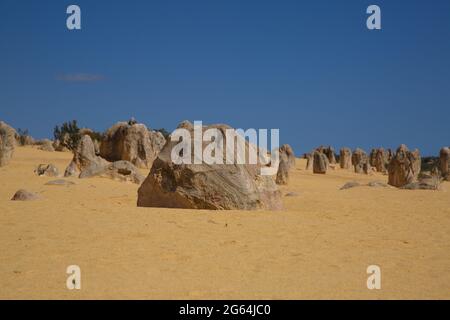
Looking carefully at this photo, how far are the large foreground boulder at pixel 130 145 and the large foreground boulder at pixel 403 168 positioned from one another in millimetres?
12355

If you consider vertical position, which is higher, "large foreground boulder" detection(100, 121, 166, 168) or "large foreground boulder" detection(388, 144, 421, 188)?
"large foreground boulder" detection(100, 121, 166, 168)

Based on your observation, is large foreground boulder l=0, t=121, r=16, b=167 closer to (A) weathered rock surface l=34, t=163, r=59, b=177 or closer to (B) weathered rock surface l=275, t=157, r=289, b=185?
(A) weathered rock surface l=34, t=163, r=59, b=177

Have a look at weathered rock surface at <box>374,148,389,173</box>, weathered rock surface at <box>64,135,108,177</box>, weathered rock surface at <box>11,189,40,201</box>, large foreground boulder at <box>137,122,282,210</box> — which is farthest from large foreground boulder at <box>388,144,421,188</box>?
weathered rock surface at <box>374,148,389,173</box>

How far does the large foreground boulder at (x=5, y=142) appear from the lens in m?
24.2

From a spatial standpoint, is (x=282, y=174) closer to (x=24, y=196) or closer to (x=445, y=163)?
(x=24, y=196)

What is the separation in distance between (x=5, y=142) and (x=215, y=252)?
21238 mm

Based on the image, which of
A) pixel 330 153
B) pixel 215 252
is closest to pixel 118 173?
pixel 215 252

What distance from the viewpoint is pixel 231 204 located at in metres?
9.55

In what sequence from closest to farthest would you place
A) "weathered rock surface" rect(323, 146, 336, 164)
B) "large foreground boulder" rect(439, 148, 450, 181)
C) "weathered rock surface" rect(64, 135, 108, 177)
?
"weathered rock surface" rect(64, 135, 108, 177) < "large foreground boulder" rect(439, 148, 450, 181) < "weathered rock surface" rect(323, 146, 336, 164)

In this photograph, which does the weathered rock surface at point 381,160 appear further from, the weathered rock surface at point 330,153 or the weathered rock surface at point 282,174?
the weathered rock surface at point 282,174

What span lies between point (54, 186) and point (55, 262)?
9470 mm

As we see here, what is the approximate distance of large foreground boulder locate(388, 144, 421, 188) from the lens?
84.9 ft

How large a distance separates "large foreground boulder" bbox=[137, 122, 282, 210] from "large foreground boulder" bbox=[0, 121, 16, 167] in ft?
53.7

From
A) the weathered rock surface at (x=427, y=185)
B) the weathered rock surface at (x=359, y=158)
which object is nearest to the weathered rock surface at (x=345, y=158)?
the weathered rock surface at (x=359, y=158)
